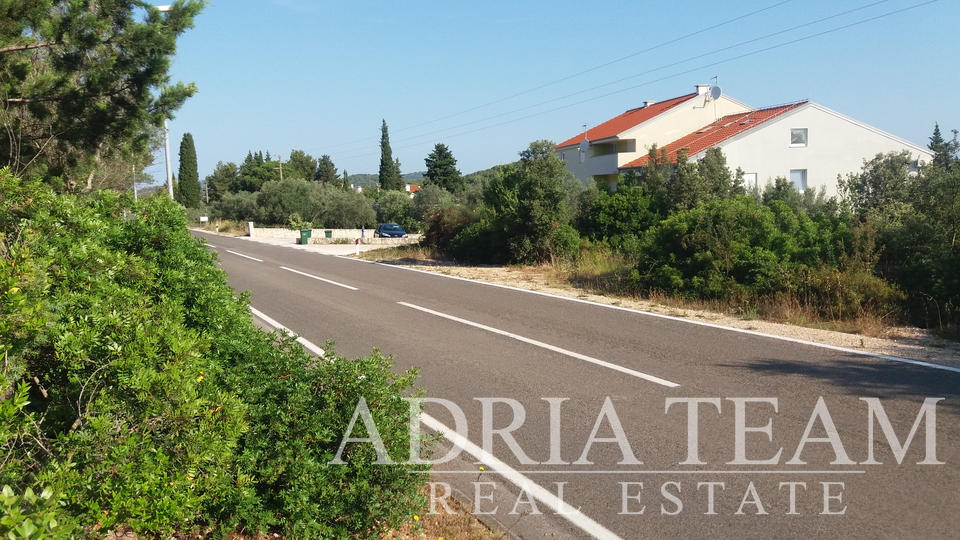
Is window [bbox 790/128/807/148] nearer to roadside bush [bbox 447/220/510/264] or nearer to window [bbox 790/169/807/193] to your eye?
window [bbox 790/169/807/193]

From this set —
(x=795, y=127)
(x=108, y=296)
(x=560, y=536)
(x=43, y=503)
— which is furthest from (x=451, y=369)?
(x=795, y=127)

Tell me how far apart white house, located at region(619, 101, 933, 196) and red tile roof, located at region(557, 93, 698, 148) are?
22.2 feet

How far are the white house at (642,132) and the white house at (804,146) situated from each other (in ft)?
15.3

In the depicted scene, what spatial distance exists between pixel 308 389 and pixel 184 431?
94cm

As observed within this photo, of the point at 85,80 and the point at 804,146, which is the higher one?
the point at 804,146

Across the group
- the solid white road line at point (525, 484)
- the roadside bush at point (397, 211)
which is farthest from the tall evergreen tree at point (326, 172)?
the solid white road line at point (525, 484)

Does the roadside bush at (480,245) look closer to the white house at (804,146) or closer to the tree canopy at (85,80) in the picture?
the tree canopy at (85,80)

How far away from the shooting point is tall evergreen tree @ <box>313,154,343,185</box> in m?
106

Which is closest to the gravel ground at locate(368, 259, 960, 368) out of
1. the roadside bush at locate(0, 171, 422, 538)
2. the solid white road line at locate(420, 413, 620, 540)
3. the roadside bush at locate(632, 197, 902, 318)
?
the roadside bush at locate(632, 197, 902, 318)

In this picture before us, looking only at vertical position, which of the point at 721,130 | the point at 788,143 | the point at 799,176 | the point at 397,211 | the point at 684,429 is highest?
the point at 721,130

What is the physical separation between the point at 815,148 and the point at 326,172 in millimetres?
80720

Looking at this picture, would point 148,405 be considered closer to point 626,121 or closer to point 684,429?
point 684,429

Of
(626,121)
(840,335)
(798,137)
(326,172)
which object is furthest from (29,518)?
(326,172)

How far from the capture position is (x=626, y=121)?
47.8m
